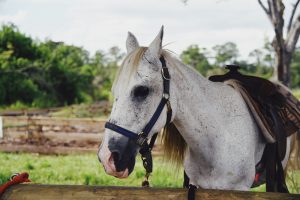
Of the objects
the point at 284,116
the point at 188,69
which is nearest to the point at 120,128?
the point at 188,69

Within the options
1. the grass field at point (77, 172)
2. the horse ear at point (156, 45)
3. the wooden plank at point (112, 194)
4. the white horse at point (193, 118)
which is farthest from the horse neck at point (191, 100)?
the grass field at point (77, 172)

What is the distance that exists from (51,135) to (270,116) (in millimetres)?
10614

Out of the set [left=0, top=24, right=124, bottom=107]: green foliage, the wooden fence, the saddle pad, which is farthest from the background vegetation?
the saddle pad

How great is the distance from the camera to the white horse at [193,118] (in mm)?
2814

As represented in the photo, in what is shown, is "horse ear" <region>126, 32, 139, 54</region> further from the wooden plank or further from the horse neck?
the wooden plank

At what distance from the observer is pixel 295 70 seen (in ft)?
220

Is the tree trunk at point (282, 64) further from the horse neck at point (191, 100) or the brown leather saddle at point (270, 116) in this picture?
the horse neck at point (191, 100)

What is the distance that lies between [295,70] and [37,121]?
5784 centimetres

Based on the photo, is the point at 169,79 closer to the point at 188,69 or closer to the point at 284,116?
the point at 188,69

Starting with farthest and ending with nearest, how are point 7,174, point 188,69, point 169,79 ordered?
point 7,174
point 188,69
point 169,79

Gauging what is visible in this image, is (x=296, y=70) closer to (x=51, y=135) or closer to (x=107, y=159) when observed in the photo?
(x=51, y=135)

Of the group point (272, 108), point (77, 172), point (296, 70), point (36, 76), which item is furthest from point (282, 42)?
point (296, 70)

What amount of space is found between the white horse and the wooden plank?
21cm

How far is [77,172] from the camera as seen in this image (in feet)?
29.1
